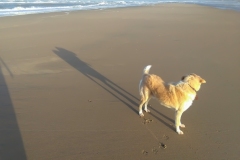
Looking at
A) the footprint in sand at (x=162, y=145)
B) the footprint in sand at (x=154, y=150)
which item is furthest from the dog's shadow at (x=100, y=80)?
the footprint in sand at (x=154, y=150)

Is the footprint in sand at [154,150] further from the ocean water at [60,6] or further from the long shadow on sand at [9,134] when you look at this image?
the ocean water at [60,6]

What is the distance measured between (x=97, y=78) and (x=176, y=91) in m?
2.91

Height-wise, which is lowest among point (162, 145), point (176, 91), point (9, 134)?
point (162, 145)

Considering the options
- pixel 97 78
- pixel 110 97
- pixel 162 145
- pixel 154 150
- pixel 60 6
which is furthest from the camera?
pixel 60 6

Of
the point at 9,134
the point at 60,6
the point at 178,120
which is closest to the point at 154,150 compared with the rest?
the point at 178,120

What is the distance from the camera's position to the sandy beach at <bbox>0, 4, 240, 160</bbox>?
372cm

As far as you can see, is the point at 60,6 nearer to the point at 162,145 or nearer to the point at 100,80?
the point at 100,80

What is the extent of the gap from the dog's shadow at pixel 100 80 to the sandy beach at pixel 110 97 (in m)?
0.02

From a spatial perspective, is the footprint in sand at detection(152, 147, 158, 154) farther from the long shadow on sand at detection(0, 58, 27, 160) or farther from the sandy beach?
the long shadow on sand at detection(0, 58, 27, 160)

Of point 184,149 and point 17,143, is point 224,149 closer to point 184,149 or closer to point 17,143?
point 184,149

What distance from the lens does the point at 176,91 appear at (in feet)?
13.3

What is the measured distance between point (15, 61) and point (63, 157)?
534cm

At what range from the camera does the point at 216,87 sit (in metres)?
5.63

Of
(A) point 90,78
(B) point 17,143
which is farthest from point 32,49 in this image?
(B) point 17,143
